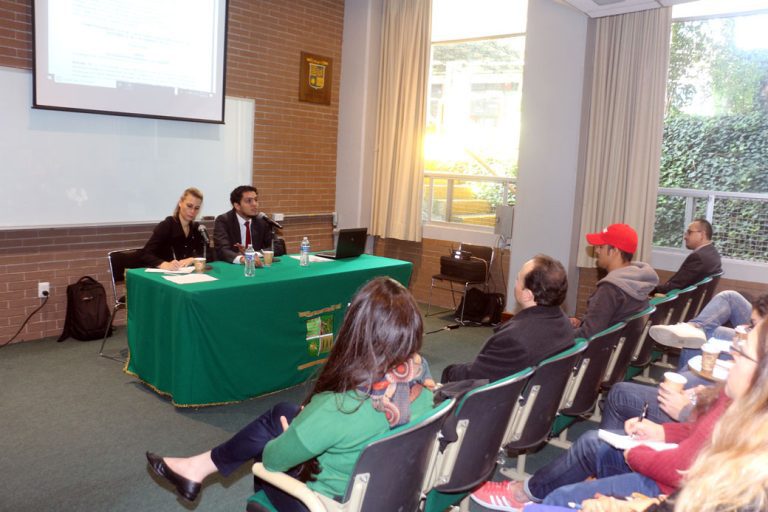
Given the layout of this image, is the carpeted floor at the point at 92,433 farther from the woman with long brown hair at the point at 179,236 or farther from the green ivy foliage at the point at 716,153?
the green ivy foliage at the point at 716,153

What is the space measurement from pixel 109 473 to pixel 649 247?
462 centimetres

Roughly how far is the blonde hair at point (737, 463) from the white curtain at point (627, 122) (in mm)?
4568

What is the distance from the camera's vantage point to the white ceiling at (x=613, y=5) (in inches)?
204

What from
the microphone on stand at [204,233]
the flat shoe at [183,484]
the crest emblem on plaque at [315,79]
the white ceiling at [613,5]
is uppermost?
the white ceiling at [613,5]

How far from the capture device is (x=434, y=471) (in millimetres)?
2072

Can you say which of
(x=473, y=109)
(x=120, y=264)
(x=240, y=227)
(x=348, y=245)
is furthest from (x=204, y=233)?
(x=473, y=109)

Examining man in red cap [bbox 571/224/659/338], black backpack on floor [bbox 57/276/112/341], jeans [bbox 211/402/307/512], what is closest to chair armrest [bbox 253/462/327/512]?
jeans [bbox 211/402/307/512]

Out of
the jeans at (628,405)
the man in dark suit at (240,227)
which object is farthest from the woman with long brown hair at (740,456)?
the man in dark suit at (240,227)

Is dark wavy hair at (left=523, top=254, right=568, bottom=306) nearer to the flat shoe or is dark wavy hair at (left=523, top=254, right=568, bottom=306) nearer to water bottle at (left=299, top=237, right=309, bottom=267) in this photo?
the flat shoe

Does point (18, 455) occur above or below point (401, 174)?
below

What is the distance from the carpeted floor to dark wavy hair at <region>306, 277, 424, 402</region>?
4.43 ft

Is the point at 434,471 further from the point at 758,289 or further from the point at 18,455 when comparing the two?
the point at 758,289

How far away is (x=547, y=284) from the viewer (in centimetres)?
267

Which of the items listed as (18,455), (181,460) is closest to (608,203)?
(181,460)
